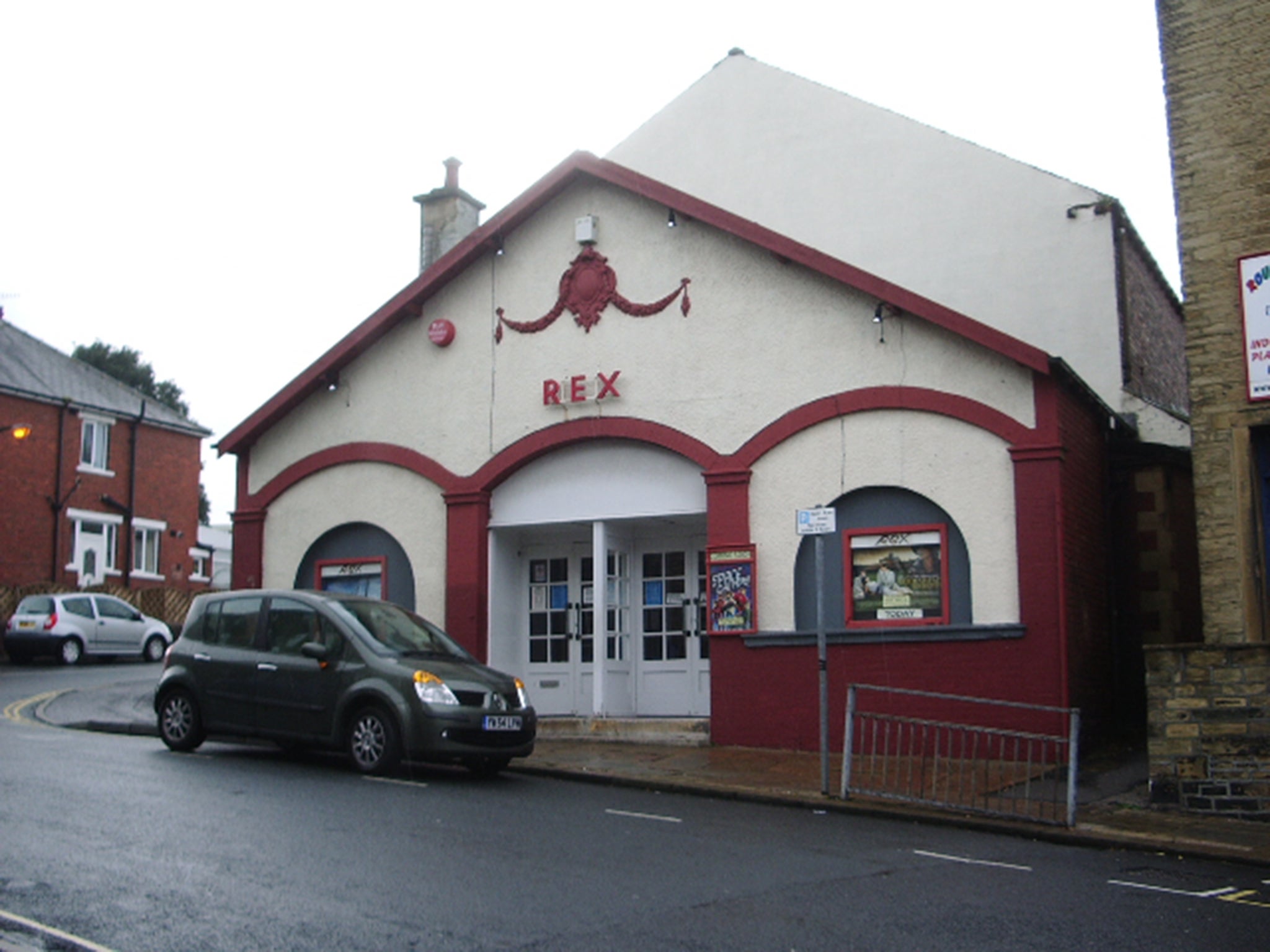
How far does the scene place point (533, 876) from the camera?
7.91 meters

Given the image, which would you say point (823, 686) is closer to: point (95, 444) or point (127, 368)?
point (95, 444)

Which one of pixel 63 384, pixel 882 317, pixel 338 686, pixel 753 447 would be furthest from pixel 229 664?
pixel 63 384

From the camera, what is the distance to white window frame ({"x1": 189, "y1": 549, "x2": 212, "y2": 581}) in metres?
47.1

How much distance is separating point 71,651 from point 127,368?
3771 centimetres

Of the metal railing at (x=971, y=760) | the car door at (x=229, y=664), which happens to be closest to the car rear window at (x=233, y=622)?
the car door at (x=229, y=664)

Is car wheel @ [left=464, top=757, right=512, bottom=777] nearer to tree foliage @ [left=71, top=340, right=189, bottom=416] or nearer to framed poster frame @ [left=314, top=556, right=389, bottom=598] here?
framed poster frame @ [left=314, top=556, right=389, bottom=598]

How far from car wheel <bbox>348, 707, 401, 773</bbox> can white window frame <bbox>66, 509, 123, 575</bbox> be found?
27811mm

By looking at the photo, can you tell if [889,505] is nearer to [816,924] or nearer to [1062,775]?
[1062,775]

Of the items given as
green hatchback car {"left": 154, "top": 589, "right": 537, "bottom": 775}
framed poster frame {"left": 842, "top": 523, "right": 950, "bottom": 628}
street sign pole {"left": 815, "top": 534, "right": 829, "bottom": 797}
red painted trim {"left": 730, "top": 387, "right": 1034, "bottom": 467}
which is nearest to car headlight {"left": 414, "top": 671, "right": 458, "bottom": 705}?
green hatchback car {"left": 154, "top": 589, "right": 537, "bottom": 775}

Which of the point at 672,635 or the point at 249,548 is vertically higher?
the point at 249,548

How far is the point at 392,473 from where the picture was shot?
18.2 metres

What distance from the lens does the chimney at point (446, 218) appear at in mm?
22156

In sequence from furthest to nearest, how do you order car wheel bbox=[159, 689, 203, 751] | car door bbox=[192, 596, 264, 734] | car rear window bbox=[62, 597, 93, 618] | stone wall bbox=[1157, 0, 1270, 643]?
car rear window bbox=[62, 597, 93, 618] < car wheel bbox=[159, 689, 203, 751] < car door bbox=[192, 596, 264, 734] < stone wall bbox=[1157, 0, 1270, 643]

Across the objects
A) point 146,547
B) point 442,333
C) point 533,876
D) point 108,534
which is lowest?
point 533,876
